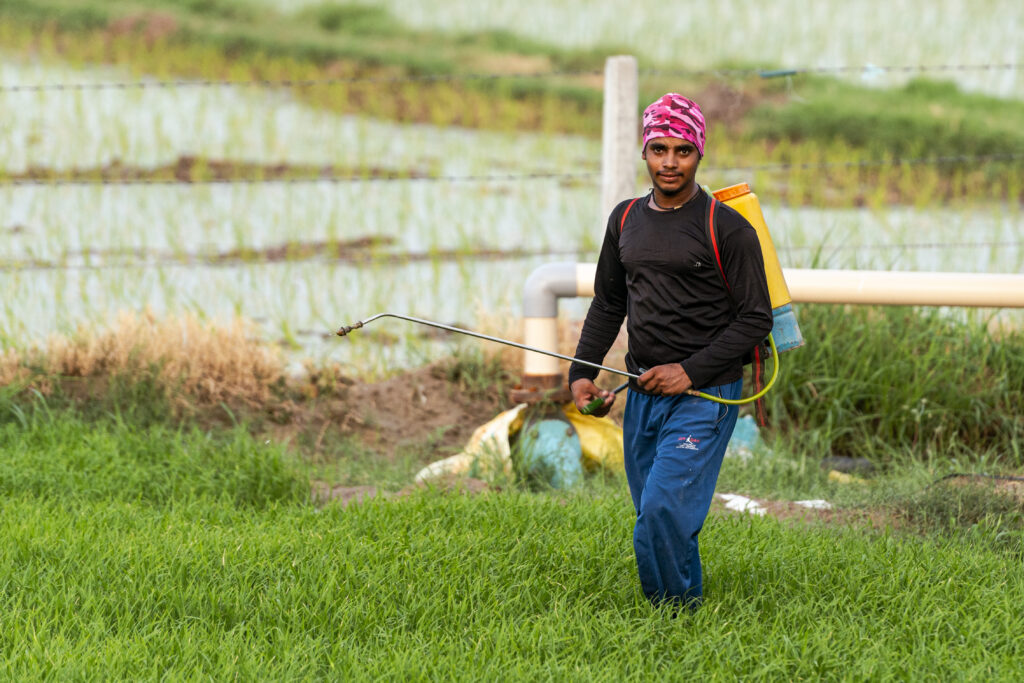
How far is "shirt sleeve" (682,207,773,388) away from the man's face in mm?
140

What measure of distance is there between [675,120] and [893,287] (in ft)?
7.48

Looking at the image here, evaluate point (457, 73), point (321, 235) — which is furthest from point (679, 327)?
point (457, 73)

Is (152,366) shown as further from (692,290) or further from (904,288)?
(904,288)

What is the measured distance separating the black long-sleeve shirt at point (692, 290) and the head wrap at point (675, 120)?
172 mm

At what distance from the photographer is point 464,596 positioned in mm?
3152

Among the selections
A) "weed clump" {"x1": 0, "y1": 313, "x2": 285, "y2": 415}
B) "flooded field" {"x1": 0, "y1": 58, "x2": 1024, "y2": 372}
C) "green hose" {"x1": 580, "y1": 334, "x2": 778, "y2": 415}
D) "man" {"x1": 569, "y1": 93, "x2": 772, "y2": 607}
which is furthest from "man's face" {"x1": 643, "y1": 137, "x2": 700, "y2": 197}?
"weed clump" {"x1": 0, "y1": 313, "x2": 285, "y2": 415}

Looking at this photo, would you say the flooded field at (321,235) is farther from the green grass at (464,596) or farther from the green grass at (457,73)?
the green grass at (464,596)

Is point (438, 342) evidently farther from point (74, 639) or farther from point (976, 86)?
point (976, 86)

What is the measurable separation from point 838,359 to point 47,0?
13130 millimetres

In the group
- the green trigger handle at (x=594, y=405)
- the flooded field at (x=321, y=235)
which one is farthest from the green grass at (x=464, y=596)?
the flooded field at (x=321, y=235)

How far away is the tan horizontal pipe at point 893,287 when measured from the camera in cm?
474

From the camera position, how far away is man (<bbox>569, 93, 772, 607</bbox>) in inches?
113

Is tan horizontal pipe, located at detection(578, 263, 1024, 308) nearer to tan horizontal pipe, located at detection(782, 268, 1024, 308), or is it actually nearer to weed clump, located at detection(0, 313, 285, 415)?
tan horizontal pipe, located at detection(782, 268, 1024, 308)

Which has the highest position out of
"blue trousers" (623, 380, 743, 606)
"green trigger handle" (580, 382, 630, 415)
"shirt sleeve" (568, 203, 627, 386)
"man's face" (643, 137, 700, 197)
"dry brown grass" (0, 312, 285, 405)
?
"man's face" (643, 137, 700, 197)
